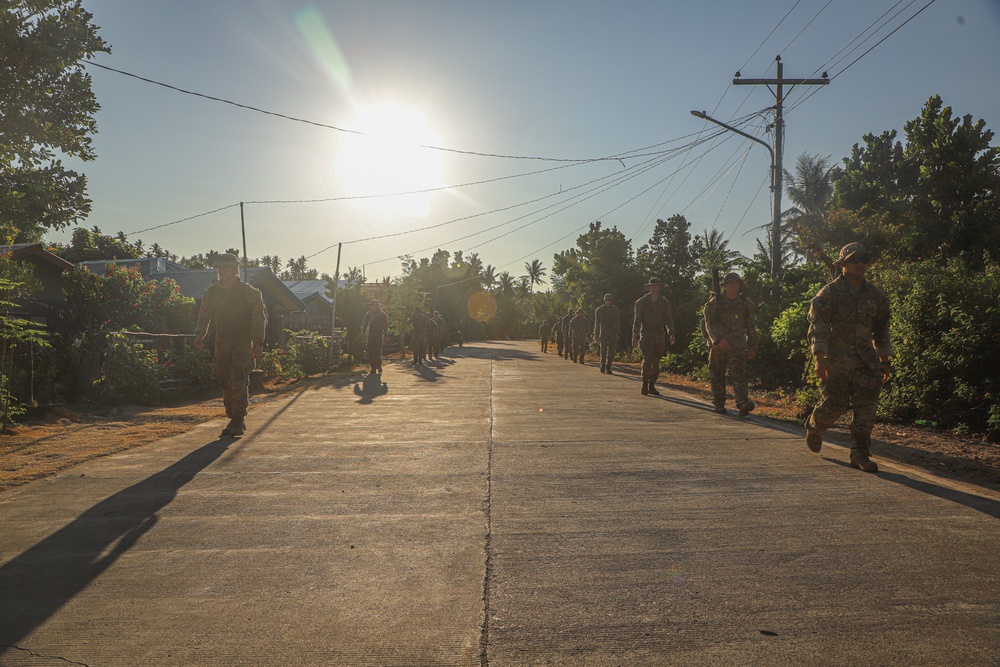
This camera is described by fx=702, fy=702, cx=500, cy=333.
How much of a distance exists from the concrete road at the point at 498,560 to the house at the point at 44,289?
10.4 m

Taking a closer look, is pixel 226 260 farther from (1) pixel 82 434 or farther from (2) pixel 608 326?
(2) pixel 608 326

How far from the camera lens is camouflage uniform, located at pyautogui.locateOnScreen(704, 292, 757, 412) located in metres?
9.34

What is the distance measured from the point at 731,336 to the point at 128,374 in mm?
10341

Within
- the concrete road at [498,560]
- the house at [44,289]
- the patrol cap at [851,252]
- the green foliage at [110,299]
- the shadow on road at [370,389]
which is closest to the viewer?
the concrete road at [498,560]

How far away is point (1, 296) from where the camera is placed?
9.05m

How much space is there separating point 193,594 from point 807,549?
299cm

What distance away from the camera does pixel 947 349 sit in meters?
7.91

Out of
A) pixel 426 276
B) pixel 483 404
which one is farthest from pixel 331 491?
pixel 426 276

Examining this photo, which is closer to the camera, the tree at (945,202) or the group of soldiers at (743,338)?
the group of soldiers at (743,338)

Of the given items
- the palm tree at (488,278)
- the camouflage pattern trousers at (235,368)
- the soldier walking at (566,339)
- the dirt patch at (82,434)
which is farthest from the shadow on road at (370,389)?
the palm tree at (488,278)

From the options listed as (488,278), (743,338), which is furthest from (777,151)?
(488,278)

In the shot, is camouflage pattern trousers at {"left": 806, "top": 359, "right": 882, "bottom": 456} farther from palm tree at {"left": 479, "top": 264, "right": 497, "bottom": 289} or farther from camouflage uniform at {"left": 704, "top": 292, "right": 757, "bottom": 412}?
palm tree at {"left": 479, "top": 264, "right": 497, "bottom": 289}

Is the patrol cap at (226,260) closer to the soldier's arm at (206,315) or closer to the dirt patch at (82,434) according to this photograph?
the soldier's arm at (206,315)

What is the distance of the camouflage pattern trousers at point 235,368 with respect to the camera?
24.7ft
